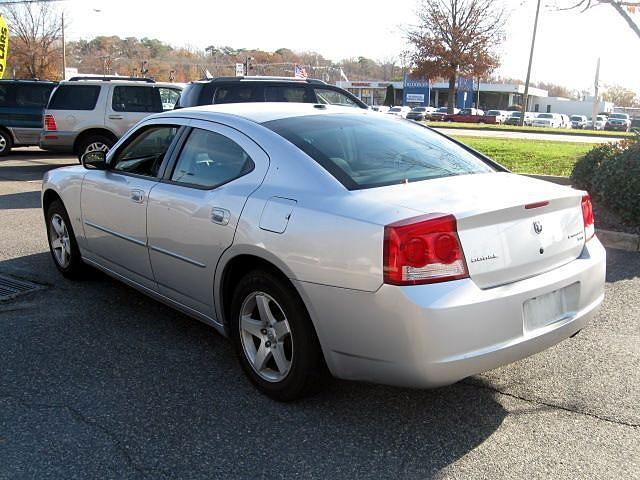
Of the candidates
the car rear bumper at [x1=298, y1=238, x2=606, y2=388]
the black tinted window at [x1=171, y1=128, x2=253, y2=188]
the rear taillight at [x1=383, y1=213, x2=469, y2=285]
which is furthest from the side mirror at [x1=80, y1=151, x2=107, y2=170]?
the rear taillight at [x1=383, y1=213, x2=469, y2=285]

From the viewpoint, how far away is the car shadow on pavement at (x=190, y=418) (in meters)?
2.96

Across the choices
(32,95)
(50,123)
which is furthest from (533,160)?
(32,95)

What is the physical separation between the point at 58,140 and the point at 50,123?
393mm

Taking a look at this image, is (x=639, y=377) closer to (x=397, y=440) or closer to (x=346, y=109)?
Answer: (x=397, y=440)

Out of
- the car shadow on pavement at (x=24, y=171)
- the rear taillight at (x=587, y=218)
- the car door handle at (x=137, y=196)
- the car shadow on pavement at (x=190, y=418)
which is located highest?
the rear taillight at (x=587, y=218)

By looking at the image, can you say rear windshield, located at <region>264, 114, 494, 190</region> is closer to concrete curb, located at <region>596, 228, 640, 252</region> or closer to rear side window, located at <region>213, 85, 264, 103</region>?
concrete curb, located at <region>596, 228, 640, 252</region>

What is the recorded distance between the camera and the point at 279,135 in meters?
3.77

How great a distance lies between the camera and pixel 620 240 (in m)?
7.11

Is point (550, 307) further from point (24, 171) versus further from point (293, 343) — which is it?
point (24, 171)

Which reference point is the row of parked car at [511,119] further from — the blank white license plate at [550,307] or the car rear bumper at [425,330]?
the car rear bumper at [425,330]

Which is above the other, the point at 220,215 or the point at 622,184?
the point at 220,215

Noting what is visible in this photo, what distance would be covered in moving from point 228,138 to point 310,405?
1702 millimetres

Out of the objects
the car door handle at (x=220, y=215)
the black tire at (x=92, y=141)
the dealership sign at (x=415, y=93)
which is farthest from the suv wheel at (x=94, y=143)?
the dealership sign at (x=415, y=93)

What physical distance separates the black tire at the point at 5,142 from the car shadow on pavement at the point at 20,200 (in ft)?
21.8
